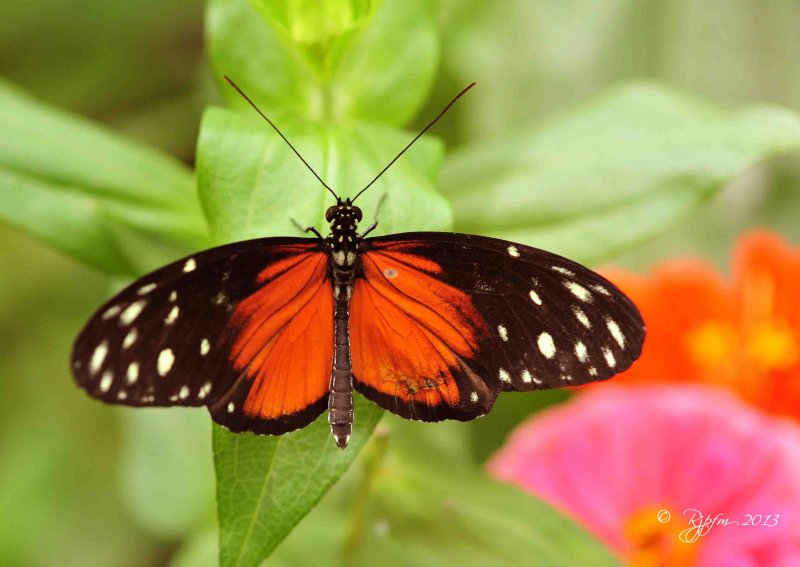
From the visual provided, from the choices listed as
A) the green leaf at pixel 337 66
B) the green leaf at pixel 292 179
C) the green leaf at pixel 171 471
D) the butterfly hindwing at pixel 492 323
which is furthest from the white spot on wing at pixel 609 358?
the green leaf at pixel 171 471

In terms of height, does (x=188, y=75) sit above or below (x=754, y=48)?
Answer: below

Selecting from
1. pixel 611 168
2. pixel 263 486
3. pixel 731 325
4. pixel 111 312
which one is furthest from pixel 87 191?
pixel 731 325

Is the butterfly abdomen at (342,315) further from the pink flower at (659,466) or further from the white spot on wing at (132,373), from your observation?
the pink flower at (659,466)

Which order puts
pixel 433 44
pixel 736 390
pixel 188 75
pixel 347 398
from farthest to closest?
pixel 188 75 → pixel 736 390 → pixel 433 44 → pixel 347 398

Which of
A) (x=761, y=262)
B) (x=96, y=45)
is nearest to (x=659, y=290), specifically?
(x=761, y=262)

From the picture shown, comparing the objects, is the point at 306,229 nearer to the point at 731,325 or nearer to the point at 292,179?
the point at 292,179

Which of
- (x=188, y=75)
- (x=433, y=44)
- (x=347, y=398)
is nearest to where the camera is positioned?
(x=347, y=398)

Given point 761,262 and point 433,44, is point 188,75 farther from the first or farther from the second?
point 761,262
